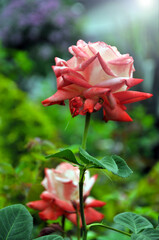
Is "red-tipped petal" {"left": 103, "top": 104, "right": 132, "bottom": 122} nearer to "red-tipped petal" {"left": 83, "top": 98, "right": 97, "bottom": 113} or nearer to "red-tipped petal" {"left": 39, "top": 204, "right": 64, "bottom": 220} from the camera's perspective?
"red-tipped petal" {"left": 83, "top": 98, "right": 97, "bottom": 113}

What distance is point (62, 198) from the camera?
0.39 meters

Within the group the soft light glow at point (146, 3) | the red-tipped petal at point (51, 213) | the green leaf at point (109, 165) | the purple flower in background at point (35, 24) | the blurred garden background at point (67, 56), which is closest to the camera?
the green leaf at point (109, 165)

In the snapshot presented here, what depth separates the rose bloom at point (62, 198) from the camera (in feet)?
1.23

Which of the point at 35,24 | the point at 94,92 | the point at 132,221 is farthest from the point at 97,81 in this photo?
the point at 35,24

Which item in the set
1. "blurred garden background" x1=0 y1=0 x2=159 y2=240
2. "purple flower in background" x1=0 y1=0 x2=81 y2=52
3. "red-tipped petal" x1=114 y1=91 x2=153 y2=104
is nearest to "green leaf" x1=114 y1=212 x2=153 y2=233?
"red-tipped petal" x1=114 y1=91 x2=153 y2=104

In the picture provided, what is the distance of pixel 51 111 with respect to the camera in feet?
6.95

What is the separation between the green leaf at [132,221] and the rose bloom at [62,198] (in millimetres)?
90

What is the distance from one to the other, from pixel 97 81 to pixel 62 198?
18cm

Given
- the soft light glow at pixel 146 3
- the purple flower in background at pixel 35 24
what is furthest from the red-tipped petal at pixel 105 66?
the purple flower in background at pixel 35 24

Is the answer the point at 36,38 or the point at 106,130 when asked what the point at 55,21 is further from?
the point at 106,130

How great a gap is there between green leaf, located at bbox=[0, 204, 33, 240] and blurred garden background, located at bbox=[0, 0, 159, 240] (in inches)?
20.5

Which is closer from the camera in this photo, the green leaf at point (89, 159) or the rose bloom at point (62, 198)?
the green leaf at point (89, 159)

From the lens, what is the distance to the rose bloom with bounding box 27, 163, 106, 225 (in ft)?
1.23

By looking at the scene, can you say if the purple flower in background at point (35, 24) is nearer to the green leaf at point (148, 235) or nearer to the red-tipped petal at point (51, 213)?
the red-tipped petal at point (51, 213)
